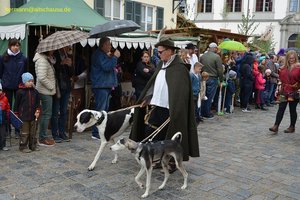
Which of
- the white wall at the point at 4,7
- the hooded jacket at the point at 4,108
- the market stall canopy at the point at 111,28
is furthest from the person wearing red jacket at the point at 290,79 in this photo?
the white wall at the point at 4,7

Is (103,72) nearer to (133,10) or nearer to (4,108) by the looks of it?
(4,108)

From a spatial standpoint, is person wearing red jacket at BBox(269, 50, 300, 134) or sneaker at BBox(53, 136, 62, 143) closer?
sneaker at BBox(53, 136, 62, 143)

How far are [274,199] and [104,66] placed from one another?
149 inches

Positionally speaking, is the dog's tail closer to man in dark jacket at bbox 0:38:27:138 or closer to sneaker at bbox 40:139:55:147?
sneaker at bbox 40:139:55:147

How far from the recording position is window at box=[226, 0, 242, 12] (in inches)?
1576

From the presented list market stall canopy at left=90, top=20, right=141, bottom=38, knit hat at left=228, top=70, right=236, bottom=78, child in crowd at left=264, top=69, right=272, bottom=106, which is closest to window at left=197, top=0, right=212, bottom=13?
child in crowd at left=264, top=69, right=272, bottom=106

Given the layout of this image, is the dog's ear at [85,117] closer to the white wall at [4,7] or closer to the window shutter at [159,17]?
the white wall at [4,7]

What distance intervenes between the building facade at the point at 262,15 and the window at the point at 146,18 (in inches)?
765

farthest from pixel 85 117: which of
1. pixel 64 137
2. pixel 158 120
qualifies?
pixel 64 137

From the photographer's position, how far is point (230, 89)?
421 inches

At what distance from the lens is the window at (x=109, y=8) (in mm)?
15672

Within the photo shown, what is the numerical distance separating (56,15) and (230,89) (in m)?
5.33

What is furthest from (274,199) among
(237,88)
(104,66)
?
(237,88)

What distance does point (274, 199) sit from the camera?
4.50 metres
